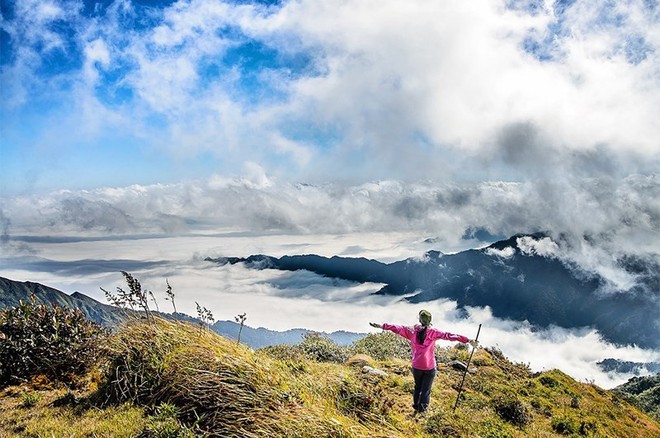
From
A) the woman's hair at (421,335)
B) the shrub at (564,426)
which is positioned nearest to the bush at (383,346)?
the shrub at (564,426)

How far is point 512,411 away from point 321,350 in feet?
28.3

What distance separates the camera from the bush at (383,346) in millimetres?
21141

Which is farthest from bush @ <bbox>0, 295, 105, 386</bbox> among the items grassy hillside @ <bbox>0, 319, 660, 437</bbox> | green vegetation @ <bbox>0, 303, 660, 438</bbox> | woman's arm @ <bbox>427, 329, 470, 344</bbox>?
woman's arm @ <bbox>427, 329, 470, 344</bbox>

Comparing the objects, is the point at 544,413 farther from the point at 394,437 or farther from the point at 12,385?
the point at 12,385

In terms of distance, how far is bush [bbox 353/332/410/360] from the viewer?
21.1 m

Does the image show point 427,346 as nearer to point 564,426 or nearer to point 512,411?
point 512,411

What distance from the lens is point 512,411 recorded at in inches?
474

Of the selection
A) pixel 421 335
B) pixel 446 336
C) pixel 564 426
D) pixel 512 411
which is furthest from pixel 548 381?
pixel 421 335

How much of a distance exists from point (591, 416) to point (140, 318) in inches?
567

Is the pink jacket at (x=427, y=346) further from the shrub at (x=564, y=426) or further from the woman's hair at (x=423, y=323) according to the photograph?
the shrub at (x=564, y=426)

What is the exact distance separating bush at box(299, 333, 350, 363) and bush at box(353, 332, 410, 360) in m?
1.59

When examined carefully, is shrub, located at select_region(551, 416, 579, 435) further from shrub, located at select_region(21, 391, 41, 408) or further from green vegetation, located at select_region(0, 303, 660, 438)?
shrub, located at select_region(21, 391, 41, 408)

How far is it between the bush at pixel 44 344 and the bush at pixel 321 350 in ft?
28.8

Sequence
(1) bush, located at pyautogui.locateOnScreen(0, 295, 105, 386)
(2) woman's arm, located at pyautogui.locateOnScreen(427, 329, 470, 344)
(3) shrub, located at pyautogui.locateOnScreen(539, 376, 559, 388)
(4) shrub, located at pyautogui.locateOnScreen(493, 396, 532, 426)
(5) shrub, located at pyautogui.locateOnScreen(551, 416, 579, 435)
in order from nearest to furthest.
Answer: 1. (1) bush, located at pyautogui.locateOnScreen(0, 295, 105, 386)
2. (2) woman's arm, located at pyautogui.locateOnScreen(427, 329, 470, 344)
3. (4) shrub, located at pyautogui.locateOnScreen(493, 396, 532, 426)
4. (5) shrub, located at pyautogui.locateOnScreen(551, 416, 579, 435)
5. (3) shrub, located at pyautogui.locateOnScreen(539, 376, 559, 388)
